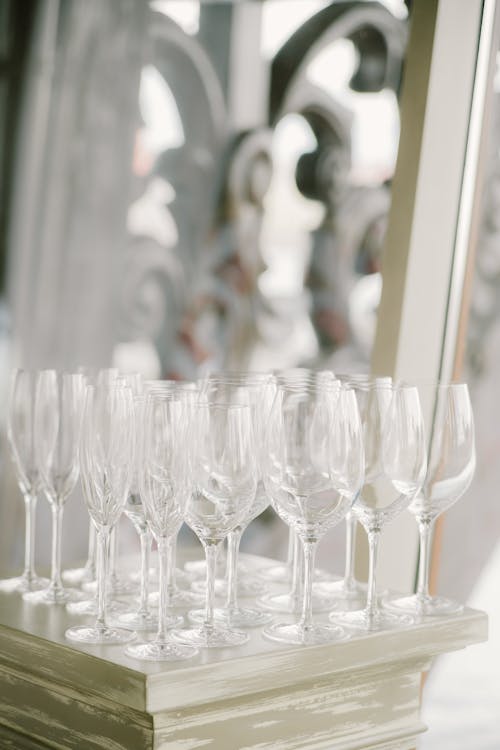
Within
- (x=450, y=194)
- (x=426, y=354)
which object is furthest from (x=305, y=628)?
(x=450, y=194)

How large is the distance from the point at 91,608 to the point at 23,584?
156mm

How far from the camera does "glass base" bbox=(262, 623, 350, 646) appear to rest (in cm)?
115

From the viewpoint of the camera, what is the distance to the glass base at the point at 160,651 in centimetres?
106

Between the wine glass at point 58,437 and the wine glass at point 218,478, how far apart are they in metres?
0.24

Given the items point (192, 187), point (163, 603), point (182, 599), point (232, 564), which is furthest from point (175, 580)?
point (192, 187)

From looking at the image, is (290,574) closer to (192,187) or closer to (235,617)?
(235,617)

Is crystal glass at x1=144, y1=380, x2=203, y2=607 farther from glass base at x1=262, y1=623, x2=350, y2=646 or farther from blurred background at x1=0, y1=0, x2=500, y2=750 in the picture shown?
blurred background at x1=0, y1=0, x2=500, y2=750

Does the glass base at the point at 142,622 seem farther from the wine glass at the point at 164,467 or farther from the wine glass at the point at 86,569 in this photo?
the wine glass at the point at 86,569

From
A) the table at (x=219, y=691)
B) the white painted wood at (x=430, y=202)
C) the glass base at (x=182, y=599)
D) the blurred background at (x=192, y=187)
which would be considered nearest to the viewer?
the table at (x=219, y=691)

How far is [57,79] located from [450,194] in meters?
1.33

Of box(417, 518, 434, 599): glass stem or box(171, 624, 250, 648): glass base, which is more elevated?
box(417, 518, 434, 599): glass stem

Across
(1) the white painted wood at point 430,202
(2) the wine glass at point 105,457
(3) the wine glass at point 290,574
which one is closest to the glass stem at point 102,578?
(2) the wine glass at point 105,457

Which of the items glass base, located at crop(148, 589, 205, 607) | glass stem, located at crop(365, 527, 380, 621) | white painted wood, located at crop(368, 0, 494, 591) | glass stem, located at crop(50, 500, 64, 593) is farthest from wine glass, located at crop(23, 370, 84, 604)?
white painted wood, located at crop(368, 0, 494, 591)

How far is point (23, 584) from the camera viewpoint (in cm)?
136
